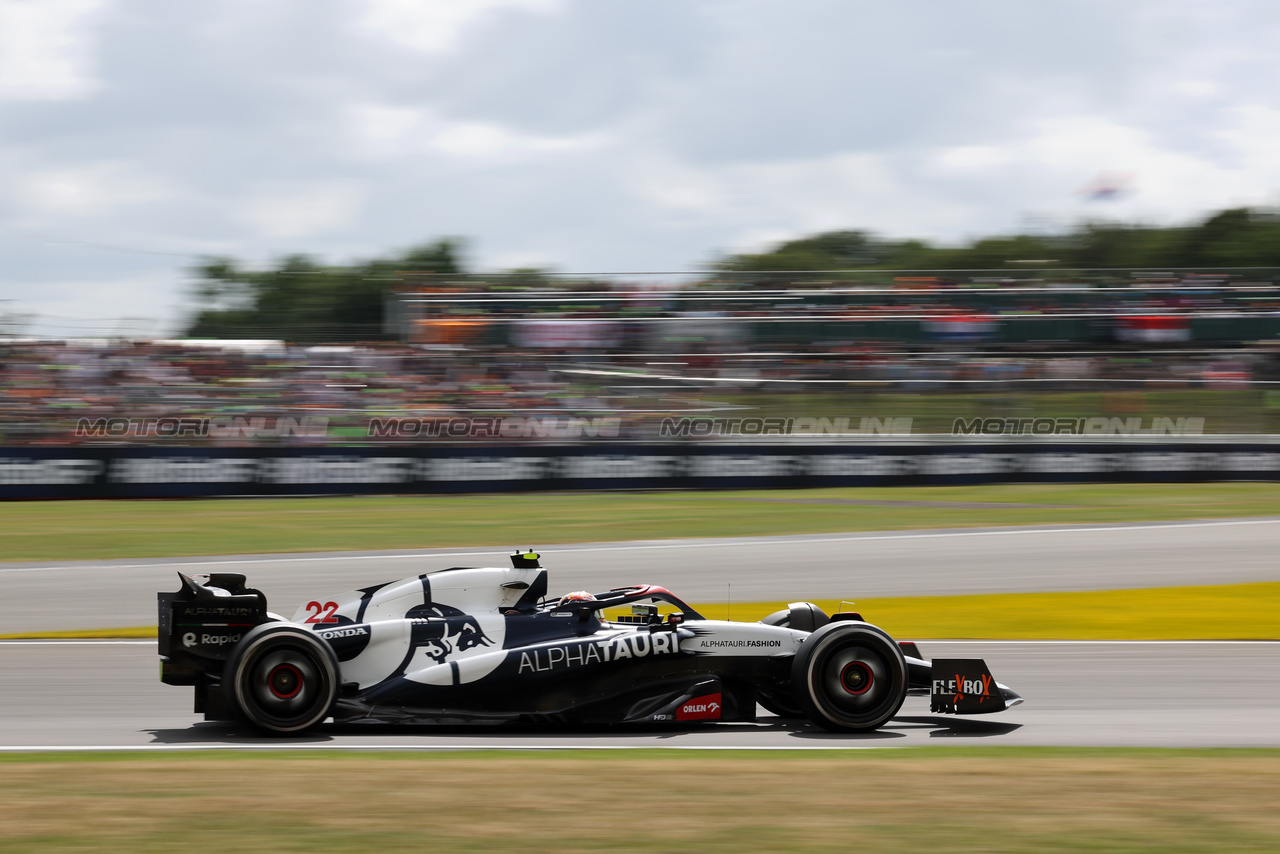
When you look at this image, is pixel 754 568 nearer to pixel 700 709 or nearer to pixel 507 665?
pixel 700 709

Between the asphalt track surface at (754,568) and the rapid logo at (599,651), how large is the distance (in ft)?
18.2

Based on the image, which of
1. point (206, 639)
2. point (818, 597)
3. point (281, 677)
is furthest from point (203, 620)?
point (818, 597)

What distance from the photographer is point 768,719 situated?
23.3 feet

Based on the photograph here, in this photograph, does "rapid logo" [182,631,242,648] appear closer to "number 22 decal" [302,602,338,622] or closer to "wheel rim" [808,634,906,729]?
"number 22 decal" [302,602,338,622]

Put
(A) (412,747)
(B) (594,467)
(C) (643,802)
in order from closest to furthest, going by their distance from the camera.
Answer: (C) (643,802)
(A) (412,747)
(B) (594,467)

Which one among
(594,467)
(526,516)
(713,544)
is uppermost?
(594,467)

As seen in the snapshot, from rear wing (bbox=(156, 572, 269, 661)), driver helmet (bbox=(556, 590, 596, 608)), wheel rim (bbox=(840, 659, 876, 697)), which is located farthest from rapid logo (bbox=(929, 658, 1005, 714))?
rear wing (bbox=(156, 572, 269, 661))

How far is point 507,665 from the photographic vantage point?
649 cm

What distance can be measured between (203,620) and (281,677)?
0.50 m

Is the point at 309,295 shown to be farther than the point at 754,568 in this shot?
Yes

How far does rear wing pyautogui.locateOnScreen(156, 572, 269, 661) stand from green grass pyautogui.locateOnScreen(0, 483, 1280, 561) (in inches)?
368

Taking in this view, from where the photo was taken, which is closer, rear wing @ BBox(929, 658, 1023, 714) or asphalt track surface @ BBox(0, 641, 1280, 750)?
asphalt track surface @ BBox(0, 641, 1280, 750)

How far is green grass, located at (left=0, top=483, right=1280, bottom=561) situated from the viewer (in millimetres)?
16484

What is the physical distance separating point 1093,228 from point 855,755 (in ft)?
150
